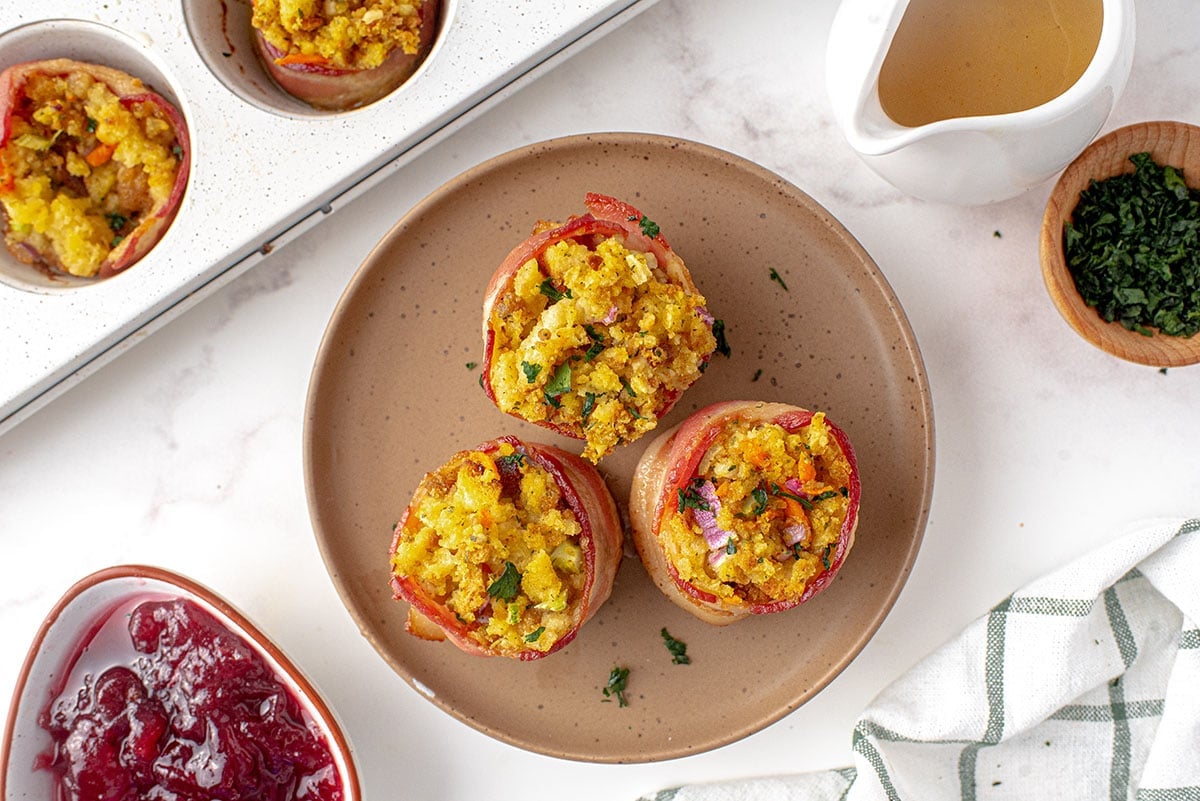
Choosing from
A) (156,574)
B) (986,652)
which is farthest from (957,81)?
(156,574)

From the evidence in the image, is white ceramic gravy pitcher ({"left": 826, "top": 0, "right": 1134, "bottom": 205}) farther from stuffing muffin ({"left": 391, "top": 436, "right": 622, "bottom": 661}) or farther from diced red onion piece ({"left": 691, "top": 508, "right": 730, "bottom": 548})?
stuffing muffin ({"left": 391, "top": 436, "right": 622, "bottom": 661})

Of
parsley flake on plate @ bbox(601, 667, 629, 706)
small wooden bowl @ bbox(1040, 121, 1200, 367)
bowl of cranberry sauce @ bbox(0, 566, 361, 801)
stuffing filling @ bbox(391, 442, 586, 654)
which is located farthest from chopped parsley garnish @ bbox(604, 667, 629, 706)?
small wooden bowl @ bbox(1040, 121, 1200, 367)

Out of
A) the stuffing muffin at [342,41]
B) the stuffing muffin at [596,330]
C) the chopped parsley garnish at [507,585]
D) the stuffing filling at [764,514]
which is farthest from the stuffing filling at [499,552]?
the stuffing muffin at [342,41]

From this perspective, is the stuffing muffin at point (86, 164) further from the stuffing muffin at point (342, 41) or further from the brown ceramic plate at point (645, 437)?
the brown ceramic plate at point (645, 437)

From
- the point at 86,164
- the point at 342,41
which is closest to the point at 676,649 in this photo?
the point at 342,41

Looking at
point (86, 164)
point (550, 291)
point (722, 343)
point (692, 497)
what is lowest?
point (692, 497)

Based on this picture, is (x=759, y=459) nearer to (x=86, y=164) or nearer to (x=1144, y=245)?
(x=1144, y=245)
